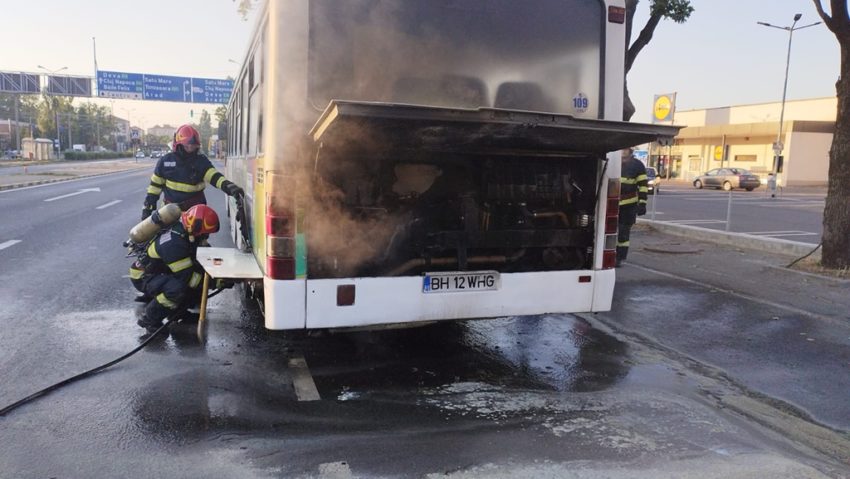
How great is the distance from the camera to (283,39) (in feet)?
13.1

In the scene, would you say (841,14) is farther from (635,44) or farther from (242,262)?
(242,262)

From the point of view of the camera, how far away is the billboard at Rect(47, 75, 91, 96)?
162 feet

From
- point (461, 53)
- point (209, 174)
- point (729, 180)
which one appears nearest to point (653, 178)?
point (729, 180)

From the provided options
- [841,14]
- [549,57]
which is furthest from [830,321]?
[841,14]

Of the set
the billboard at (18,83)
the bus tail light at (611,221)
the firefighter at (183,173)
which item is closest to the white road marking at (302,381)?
the bus tail light at (611,221)

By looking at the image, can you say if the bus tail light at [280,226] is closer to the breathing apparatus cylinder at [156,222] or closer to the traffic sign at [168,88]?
the breathing apparatus cylinder at [156,222]

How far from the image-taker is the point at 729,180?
3669 centimetres

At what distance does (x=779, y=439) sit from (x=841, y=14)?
8312 millimetres

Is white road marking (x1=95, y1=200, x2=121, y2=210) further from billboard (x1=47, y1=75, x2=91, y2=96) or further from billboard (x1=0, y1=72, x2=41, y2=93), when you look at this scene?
billboard (x1=0, y1=72, x2=41, y2=93)

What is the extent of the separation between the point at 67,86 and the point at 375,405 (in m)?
55.5

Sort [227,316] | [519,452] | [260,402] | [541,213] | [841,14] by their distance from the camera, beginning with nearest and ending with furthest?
[519,452], [260,402], [541,213], [227,316], [841,14]

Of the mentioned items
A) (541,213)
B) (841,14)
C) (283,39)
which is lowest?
(541,213)

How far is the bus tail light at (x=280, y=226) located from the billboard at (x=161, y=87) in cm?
4413

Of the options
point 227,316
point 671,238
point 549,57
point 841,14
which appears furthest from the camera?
point 671,238
